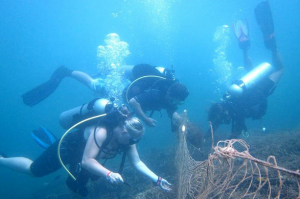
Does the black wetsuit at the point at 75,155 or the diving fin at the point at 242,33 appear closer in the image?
the black wetsuit at the point at 75,155

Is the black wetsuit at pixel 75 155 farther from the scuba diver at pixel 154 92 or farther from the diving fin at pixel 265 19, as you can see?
the diving fin at pixel 265 19

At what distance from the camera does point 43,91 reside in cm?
830

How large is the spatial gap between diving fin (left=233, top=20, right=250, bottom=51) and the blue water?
1473 cm

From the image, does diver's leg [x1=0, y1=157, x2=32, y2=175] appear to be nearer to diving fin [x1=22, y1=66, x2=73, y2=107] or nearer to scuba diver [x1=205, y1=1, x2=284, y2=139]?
diving fin [x1=22, y1=66, x2=73, y2=107]

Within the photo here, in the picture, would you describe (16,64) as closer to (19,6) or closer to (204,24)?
(19,6)

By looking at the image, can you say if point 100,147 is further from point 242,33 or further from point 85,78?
point 242,33

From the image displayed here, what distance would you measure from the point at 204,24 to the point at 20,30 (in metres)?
80.2

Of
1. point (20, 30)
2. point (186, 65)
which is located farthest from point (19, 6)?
point (186, 65)

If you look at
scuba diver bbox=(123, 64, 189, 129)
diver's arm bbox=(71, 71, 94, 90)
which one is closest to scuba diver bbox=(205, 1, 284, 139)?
scuba diver bbox=(123, 64, 189, 129)

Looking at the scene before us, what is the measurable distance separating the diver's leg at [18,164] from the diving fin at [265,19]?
12513mm

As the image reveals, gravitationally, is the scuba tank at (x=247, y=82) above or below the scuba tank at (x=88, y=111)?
above

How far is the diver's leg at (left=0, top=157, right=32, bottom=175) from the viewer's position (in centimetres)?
484

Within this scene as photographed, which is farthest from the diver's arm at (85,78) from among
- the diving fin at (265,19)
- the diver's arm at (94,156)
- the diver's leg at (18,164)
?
the diving fin at (265,19)

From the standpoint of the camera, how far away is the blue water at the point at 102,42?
50.6 metres
